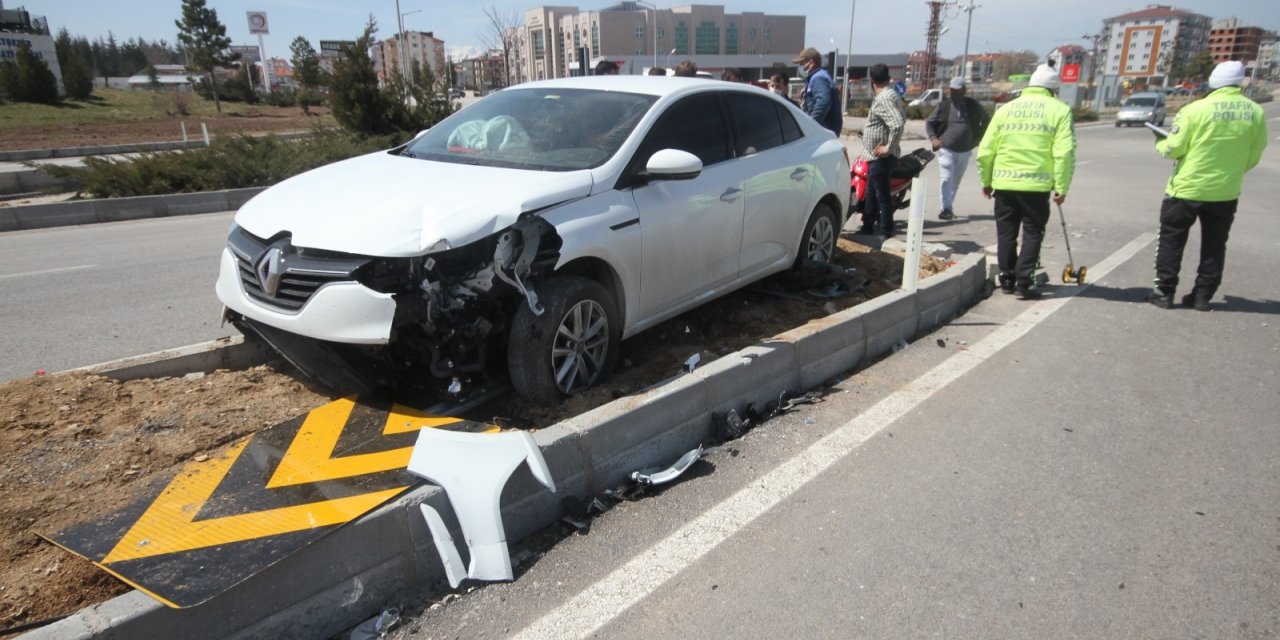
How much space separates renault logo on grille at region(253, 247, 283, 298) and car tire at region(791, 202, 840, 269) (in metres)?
3.94

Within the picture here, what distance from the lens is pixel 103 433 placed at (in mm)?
3748

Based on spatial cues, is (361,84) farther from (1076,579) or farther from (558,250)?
(1076,579)

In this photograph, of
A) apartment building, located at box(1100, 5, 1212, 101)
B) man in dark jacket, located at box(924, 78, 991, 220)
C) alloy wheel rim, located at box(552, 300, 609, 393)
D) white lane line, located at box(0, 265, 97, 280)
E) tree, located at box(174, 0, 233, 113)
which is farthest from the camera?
apartment building, located at box(1100, 5, 1212, 101)

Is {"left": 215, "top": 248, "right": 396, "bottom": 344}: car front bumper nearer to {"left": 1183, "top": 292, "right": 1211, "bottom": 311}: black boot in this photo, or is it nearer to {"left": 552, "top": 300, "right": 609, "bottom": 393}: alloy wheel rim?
{"left": 552, "top": 300, "right": 609, "bottom": 393}: alloy wheel rim

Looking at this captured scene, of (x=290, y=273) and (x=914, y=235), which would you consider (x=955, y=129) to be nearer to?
(x=914, y=235)

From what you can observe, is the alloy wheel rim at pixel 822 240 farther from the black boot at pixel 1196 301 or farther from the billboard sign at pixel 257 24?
the billboard sign at pixel 257 24

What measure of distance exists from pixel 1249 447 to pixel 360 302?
15.0 ft

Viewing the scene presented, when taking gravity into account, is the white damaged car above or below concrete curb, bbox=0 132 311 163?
above

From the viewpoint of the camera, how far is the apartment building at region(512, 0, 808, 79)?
106062 millimetres

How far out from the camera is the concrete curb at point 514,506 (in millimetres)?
2432

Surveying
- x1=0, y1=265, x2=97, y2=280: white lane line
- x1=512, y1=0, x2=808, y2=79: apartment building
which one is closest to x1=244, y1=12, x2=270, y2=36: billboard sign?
x1=512, y1=0, x2=808, y2=79: apartment building

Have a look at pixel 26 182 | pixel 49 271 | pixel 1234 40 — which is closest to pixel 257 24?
pixel 26 182

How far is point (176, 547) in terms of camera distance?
2.82 m

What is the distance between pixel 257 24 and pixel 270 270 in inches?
2800
